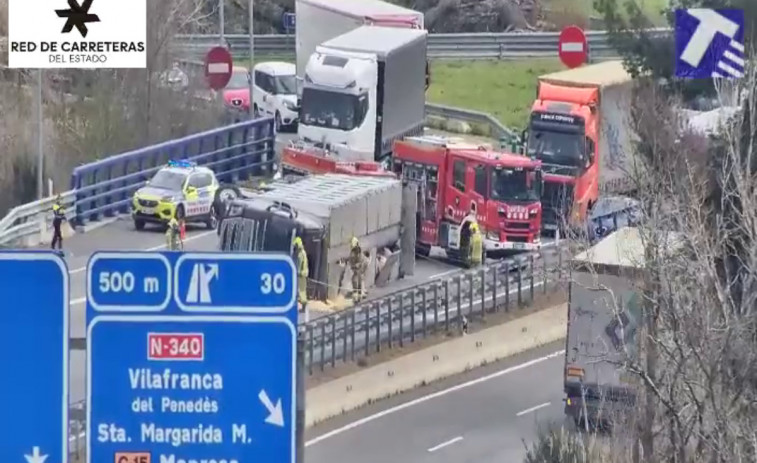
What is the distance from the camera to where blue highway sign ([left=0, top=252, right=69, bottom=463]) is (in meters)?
6.79

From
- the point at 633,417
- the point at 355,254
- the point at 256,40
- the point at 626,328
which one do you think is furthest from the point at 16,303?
the point at 256,40

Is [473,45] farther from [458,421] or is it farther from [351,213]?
[458,421]

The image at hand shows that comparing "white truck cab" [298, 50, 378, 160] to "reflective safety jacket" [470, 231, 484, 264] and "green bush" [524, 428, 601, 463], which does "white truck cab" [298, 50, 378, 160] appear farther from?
"green bush" [524, 428, 601, 463]

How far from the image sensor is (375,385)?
26094 mm

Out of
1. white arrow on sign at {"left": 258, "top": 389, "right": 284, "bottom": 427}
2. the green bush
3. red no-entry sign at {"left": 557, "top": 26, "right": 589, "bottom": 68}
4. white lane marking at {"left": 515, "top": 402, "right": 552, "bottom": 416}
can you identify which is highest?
white arrow on sign at {"left": 258, "top": 389, "right": 284, "bottom": 427}

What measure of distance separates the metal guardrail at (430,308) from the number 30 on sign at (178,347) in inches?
684

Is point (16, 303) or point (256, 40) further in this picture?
point (256, 40)

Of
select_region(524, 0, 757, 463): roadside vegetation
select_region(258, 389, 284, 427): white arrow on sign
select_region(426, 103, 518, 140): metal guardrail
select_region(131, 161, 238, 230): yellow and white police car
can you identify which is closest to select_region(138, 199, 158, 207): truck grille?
select_region(131, 161, 238, 230): yellow and white police car

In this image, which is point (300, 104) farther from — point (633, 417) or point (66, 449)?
point (66, 449)

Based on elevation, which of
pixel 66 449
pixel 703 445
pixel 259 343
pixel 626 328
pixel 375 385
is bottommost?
pixel 375 385

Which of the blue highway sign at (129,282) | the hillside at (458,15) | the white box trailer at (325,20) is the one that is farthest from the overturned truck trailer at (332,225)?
the hillside at (458,15)

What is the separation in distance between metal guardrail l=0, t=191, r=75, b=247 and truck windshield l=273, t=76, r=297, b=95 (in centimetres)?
1257

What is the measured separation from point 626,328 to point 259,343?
15.7 meters

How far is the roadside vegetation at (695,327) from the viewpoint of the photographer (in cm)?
1285
